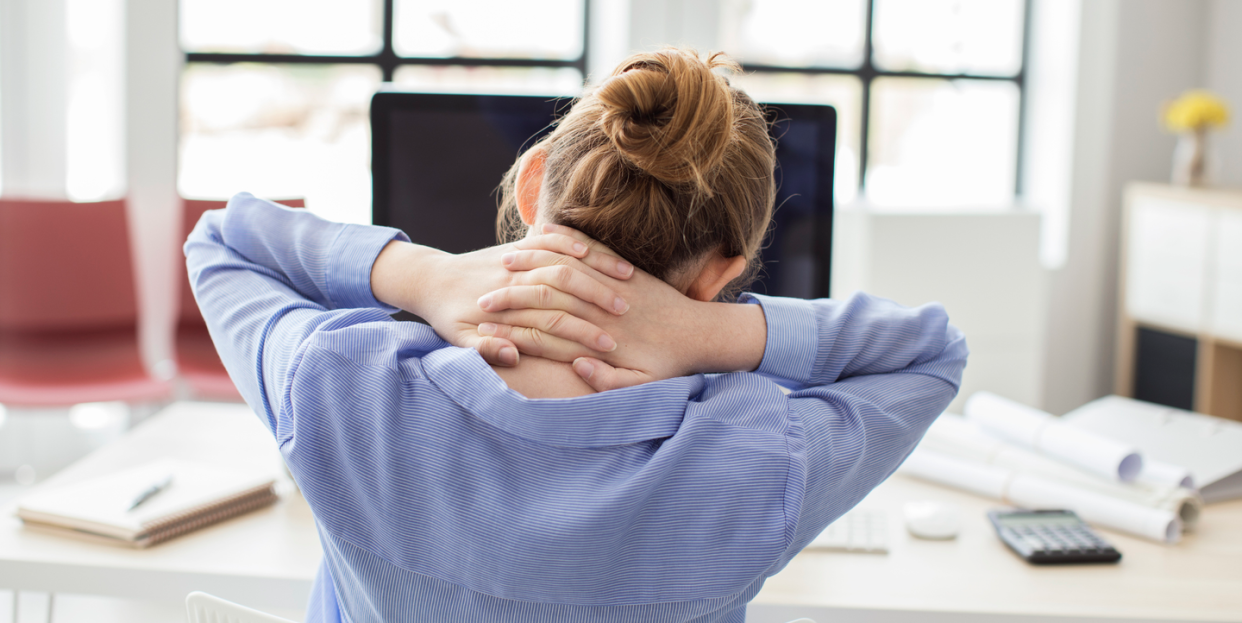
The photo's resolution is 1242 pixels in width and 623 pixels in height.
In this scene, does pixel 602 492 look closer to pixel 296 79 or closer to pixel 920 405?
pixel 920 405

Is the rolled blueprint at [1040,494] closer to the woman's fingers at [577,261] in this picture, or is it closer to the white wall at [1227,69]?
the woman's fingers at [577,261]

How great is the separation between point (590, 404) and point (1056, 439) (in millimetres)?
1033

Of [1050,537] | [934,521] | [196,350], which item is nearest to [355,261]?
[934,521]

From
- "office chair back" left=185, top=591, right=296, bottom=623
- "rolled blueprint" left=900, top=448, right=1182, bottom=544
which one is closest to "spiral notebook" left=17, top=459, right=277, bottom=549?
"office chair back" left=185, top=591, right=296, bottom=623

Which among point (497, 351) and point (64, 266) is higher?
point (497, 351)

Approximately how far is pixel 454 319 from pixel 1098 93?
3970 mm

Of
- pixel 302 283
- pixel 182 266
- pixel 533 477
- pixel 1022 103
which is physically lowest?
pixel 182 266

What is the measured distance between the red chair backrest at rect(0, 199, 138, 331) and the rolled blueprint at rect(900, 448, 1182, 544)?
2786mm

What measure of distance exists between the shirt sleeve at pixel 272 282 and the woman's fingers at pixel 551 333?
2.7 inches

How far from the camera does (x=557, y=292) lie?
719mm

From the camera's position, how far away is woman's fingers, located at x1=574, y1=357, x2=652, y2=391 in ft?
2.33

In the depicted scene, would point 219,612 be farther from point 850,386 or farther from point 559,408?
point 850,386

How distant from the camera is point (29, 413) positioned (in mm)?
3324

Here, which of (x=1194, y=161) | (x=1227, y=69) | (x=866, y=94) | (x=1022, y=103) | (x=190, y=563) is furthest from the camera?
(x=1022, y=103)
